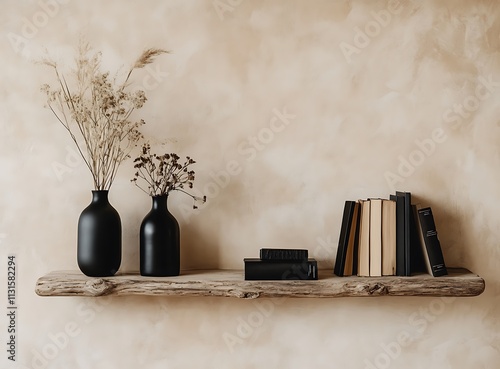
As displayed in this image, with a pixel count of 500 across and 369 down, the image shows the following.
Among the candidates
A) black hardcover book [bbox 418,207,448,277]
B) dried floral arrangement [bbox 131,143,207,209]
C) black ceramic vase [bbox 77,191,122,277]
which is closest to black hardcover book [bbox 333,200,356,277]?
black hardcover book [bbox 418,207,448,277]

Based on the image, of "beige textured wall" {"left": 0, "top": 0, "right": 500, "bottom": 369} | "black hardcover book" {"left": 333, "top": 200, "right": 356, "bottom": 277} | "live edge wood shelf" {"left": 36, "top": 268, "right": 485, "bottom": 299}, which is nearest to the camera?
"live edge wood shelf" {"left": 36, "top": 268, "right": 485, "bottom": 299}

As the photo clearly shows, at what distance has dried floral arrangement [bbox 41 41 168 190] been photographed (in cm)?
209

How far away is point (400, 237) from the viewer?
196 cm

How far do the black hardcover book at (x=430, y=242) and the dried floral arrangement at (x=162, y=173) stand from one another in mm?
772

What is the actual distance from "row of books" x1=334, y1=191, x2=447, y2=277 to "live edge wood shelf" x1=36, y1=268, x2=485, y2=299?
0.18 ft

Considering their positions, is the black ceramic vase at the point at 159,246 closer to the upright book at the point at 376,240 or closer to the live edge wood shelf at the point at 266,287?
the live edge wood shelf at the point at 266,287

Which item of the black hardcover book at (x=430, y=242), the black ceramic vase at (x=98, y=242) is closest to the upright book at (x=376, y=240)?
the black hardcover book at (x=430, y=242)

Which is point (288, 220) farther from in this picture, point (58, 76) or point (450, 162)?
point (58, 76)

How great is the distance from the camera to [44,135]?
2.16 m

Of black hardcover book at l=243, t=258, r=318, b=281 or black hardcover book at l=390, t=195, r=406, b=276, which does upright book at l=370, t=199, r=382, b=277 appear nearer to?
black hardcover book at l=390, t=195, r=406, b=276

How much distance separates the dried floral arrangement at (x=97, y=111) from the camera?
2.09 metres

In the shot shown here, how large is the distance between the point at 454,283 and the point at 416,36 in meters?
0.91

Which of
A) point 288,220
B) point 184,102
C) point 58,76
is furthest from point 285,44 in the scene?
point 58,76

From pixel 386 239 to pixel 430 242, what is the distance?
146 millimetres
